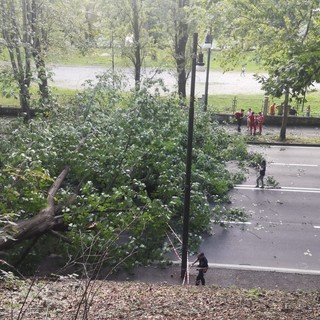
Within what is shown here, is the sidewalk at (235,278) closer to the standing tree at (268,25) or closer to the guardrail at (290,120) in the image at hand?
the standing tree at (268,25)

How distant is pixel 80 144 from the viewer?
13609 mm

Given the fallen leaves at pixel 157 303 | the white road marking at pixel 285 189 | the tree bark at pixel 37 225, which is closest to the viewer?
the fallen leaves at pixel 157 303

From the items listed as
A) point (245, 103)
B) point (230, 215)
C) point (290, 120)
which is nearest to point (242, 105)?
point (245, 103)

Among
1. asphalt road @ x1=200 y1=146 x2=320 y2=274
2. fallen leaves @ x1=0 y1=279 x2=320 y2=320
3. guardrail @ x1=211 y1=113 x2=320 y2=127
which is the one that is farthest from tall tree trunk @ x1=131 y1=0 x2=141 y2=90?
fallen leaves @ x1=0 y1=279 x2=320 y2=320

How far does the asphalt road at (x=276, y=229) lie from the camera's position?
12.2 meters

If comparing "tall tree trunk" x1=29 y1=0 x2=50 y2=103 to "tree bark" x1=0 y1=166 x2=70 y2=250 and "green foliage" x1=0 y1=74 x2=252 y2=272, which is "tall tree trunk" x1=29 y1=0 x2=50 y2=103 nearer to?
"green foliage" x1=0 y1=74 x2=252 y2=272

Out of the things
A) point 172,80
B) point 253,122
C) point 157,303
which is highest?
point 157,303

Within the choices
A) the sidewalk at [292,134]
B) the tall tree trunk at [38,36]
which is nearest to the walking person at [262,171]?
the sidewalk at [292,134]

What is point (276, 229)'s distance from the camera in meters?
14.0

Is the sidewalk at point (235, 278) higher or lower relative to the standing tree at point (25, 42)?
lower

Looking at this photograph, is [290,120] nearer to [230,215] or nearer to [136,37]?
[136,37]

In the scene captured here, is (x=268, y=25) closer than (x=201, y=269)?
No

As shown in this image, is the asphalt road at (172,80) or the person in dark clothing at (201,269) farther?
the asphalt road at (172,80)

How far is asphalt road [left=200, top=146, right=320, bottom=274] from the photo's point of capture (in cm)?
1223
